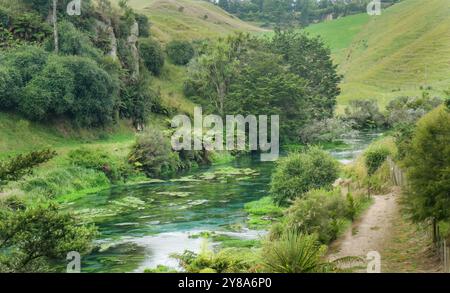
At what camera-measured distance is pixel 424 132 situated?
18.4 meters

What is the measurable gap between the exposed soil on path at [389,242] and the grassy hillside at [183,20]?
73.9 meters

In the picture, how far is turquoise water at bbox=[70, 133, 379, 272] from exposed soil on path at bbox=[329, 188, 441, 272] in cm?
492

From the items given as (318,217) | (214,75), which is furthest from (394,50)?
(318,217)

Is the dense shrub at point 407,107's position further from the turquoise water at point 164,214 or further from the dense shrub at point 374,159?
the dense shrub at point 374,159

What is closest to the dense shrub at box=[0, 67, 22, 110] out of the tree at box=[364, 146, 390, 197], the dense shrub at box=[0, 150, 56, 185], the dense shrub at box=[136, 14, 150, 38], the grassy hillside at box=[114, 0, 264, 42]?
the tree at box=[364, 146, 390, 197]

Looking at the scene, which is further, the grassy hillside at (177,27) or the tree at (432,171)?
the grassy hillside at (177,27)

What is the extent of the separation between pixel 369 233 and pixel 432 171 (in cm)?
765

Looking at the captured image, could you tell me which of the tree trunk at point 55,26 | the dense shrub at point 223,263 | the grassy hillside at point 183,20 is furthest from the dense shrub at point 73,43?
the dense shrub at point 223,263

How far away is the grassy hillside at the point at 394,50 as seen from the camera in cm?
13588

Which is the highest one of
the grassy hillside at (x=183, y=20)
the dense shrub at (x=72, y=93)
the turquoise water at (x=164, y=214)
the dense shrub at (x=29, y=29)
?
the grassy hillside at (x=183, y=20)

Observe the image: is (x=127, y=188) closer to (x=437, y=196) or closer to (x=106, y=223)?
(x=106, y=223)

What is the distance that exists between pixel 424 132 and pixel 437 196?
2.16 m

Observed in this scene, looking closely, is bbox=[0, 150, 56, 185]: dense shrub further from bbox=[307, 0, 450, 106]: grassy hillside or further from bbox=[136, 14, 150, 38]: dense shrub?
bbox=[307, 0, 450, 106]: grassy hillside
